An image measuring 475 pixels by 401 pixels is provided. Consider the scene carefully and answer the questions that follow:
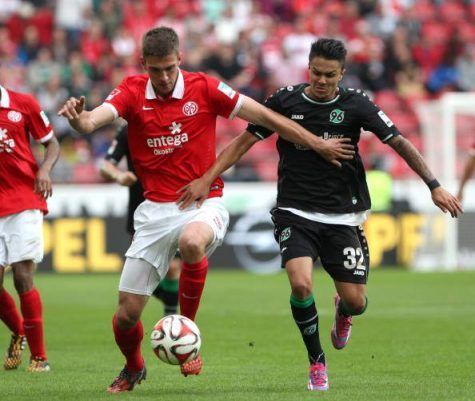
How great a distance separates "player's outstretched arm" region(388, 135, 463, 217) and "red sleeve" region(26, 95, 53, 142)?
2.77m

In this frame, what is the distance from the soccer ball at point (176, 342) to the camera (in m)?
7.50

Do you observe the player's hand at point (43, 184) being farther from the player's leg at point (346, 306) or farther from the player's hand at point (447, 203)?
the player's hand at point (447, 203)

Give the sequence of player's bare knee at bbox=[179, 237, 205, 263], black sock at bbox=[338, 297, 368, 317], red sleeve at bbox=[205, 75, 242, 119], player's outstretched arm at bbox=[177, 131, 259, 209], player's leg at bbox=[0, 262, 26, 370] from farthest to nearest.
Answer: player's leg at bbox=[0, 262, 26, 370] → black sock at bbox=[338, 297, 368, 317] → red sleeve at bbox=[205, 75, 242, 119] → player's outstretched arm at bbox=[177, 131, 259, 209] → player's bare knee at bbox=[179, 237, 205, 263]

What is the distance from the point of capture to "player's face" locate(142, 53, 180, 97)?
7.67 m

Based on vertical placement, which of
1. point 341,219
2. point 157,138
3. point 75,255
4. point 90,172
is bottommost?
point 75,255

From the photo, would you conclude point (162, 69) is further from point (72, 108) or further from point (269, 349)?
point (269, 349)

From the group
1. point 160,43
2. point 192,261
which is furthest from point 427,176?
point 160,43

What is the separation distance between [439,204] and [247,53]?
52.8ft

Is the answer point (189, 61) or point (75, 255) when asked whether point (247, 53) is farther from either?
point (75, 255)

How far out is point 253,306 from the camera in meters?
14.9

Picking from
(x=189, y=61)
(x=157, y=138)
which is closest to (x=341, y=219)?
(x=157, y=138)

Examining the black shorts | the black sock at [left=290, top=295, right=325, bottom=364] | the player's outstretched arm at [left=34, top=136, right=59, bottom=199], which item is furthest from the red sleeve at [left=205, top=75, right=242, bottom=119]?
the player's outstretched arm at [left=34, top=136, right=59, bottom=199]

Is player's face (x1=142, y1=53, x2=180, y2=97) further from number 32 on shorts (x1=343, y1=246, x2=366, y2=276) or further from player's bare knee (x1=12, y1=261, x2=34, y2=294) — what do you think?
player's bare knee (x1=12, y1=261, x2=34, y2=294)

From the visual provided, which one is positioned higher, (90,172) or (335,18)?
(335,18)
